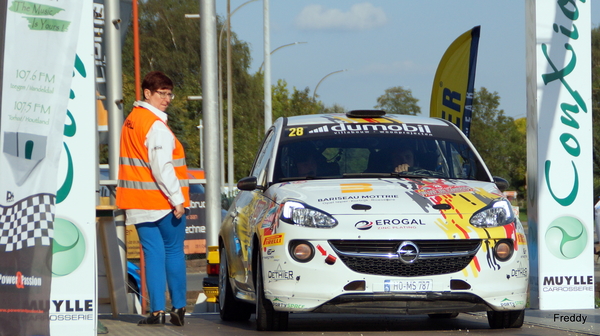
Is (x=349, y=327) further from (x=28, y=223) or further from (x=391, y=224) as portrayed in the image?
(x=28, y=223)

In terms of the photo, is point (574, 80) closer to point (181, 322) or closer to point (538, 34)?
point (538, 34)

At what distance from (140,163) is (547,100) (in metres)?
3.82

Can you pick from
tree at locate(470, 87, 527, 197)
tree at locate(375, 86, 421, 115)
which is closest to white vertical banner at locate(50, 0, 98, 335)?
tree at locate(470, 87, 527, 197)

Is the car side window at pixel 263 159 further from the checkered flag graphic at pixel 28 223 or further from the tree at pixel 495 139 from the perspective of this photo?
the tree at pixel 495 139

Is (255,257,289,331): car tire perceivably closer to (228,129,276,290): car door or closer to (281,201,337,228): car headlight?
(228,129,276,290): car door

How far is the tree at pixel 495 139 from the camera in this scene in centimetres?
6806

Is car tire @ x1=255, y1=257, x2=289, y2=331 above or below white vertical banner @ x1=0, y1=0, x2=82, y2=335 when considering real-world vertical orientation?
below

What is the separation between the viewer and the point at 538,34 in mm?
8914

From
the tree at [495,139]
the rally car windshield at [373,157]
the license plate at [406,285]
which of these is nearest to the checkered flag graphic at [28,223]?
the license plate at [406,285]

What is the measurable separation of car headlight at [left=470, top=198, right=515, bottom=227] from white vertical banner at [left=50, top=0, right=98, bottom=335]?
263 cm

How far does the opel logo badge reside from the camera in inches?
259

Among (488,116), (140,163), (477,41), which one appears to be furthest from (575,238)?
(488,116)

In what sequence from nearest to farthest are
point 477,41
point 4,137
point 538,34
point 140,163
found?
point 4,137 < point 140,163 < point 538,34 < point 477,41

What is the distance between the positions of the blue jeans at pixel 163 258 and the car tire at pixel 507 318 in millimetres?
2437
